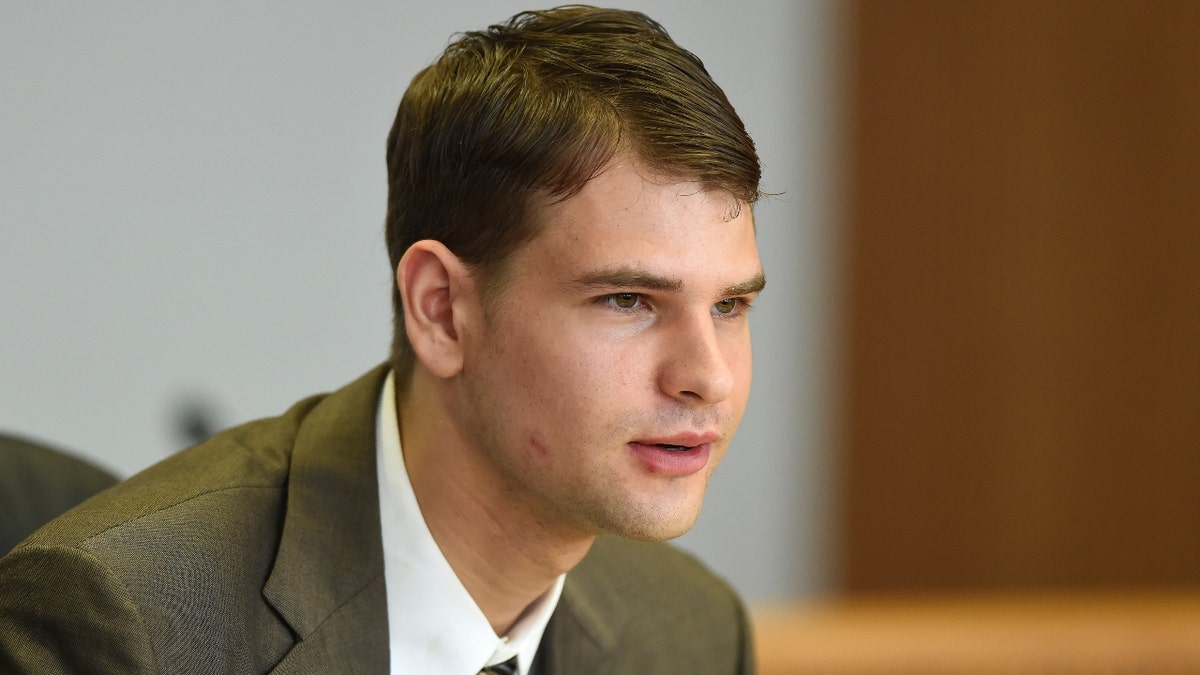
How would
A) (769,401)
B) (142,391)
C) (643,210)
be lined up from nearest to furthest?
1. (643,210)
2. (142,391)
3. (769,401)

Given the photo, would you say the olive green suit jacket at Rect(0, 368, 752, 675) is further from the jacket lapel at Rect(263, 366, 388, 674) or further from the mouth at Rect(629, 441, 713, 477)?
the mouth at Rect(629, 441, 713, 477)

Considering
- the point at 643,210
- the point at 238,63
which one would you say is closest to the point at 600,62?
the point at 643,210

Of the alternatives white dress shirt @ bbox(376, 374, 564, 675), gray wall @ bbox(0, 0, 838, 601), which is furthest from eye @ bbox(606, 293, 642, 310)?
gray wall @ bbox(0, 0, 838, 601)

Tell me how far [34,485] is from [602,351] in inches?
34.1

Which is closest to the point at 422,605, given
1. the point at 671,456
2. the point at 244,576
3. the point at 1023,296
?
the point at 244,576

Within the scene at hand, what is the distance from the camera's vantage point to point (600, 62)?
167 cm

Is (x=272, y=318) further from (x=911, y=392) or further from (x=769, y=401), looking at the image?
(x=911, y=392)

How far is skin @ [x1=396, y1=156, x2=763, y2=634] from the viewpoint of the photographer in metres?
1.58

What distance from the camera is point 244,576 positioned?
1.59m

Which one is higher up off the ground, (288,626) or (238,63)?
(238,63)

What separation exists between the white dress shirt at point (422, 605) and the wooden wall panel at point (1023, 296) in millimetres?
2731

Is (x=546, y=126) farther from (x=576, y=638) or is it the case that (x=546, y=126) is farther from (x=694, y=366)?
(x=576, y=638)

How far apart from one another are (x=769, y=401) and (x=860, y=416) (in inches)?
13.9

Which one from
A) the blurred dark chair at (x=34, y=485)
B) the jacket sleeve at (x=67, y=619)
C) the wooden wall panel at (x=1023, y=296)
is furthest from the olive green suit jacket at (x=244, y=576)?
the wooden wall panel at (x=1023, y=296)
